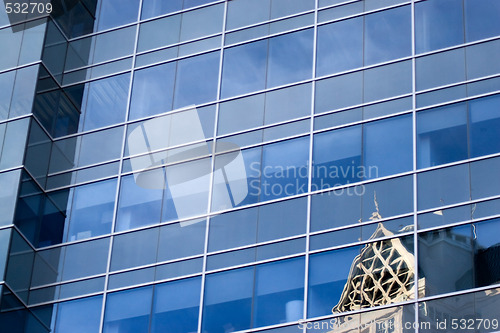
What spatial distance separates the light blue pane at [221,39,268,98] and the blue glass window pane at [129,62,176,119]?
200 cm

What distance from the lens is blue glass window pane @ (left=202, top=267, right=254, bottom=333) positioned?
30.6 m

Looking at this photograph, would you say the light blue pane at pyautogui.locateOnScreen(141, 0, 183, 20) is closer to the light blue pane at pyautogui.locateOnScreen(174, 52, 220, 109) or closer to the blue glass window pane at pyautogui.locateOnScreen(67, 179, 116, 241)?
the light blue pane at pyautogui.locateOnScreen(174, 52, 220, 109)

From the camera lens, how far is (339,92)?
108ft

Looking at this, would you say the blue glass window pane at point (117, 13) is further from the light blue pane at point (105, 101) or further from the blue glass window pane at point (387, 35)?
the blue glass window pane at point (387, 35)

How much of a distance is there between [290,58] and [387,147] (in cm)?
489

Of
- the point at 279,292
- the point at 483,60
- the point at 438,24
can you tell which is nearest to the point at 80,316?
the point at 279,292

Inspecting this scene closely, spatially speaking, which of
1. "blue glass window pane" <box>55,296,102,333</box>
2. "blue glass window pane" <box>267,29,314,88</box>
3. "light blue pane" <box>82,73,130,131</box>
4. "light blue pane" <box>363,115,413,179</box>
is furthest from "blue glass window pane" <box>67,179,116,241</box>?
"light blue pane" <box>363,115,413,179</box>

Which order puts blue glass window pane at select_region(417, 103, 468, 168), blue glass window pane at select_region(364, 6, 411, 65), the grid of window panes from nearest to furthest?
the grid of window panes → blue glass window pane at select_region(417, 103, 468, 168) → blue glass window pane at select_region(364, 6, 411, 65)

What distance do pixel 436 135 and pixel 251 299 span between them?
7004mm

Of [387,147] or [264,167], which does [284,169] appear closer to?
[264,167]

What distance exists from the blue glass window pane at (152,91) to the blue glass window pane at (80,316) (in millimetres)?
6498

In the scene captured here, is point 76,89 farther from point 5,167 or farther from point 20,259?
point 20,259

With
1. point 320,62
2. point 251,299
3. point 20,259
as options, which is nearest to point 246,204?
point 251,299

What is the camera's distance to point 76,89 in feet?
122
